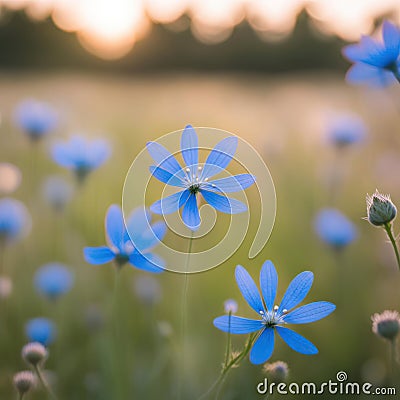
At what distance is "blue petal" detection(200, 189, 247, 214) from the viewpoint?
1.63ft

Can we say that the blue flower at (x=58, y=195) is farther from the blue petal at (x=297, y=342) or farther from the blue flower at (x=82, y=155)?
the blue petal at (x=297, y=342)

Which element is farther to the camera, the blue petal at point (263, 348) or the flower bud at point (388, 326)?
the flower bud at point (388, 326)

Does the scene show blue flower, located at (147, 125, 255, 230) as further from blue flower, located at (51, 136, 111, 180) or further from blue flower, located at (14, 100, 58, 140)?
blue flower, located at (14, 100, 58, 140)

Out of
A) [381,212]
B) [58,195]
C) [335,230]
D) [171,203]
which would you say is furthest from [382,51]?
[58,195]

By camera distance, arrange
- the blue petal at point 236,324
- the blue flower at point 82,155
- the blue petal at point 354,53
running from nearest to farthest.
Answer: the blue petal at point 236,324 → the blue petal at point 354,53 → the blue flower at point 82,155

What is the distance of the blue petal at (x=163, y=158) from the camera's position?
497 millimetres

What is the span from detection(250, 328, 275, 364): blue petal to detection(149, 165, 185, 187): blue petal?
15cm

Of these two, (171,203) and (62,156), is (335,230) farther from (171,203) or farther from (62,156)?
(171,203)

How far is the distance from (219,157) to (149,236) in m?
0.12

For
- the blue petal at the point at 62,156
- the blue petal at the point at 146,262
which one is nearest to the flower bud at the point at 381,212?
the blue petal at the point at 146,262

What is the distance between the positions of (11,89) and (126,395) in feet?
10.6

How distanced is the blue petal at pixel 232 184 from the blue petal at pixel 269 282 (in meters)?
0.07

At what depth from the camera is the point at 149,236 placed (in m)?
0.58

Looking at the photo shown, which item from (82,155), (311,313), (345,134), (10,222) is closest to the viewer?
(311,313)
